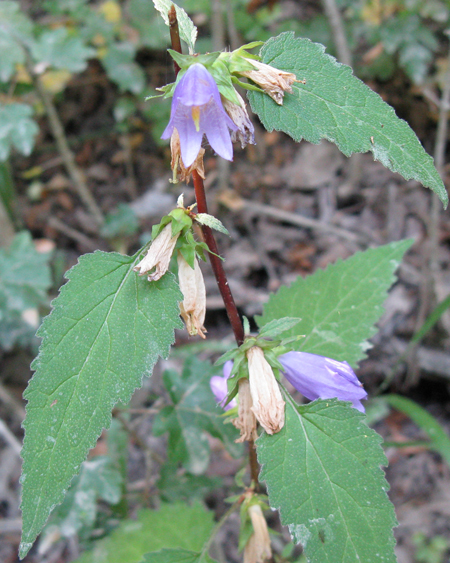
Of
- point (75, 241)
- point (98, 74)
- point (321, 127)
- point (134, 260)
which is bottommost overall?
point (75, 241)

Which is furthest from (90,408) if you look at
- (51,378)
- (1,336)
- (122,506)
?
(1,336)

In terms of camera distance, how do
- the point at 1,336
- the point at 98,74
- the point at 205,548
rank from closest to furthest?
the point at 205,548 < the point at 1,336 < the point at 98,74

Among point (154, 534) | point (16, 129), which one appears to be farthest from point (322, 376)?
point (16, 129)

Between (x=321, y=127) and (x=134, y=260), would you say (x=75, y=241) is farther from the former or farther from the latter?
(x=321, y=127)

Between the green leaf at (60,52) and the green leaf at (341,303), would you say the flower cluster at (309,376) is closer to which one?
the green leaf at (341,303)

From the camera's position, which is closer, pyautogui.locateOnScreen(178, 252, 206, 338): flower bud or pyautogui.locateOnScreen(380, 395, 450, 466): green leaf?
pyautogui.locateOnScreen(178, 252, 206, 338): flower bud

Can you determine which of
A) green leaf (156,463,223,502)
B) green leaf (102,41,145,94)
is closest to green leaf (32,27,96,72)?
green leaf (102,41,145,94)

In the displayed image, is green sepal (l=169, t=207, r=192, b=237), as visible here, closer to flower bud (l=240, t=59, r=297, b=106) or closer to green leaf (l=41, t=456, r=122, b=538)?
flower bud (l=240, t=59, r=297, b=106)
